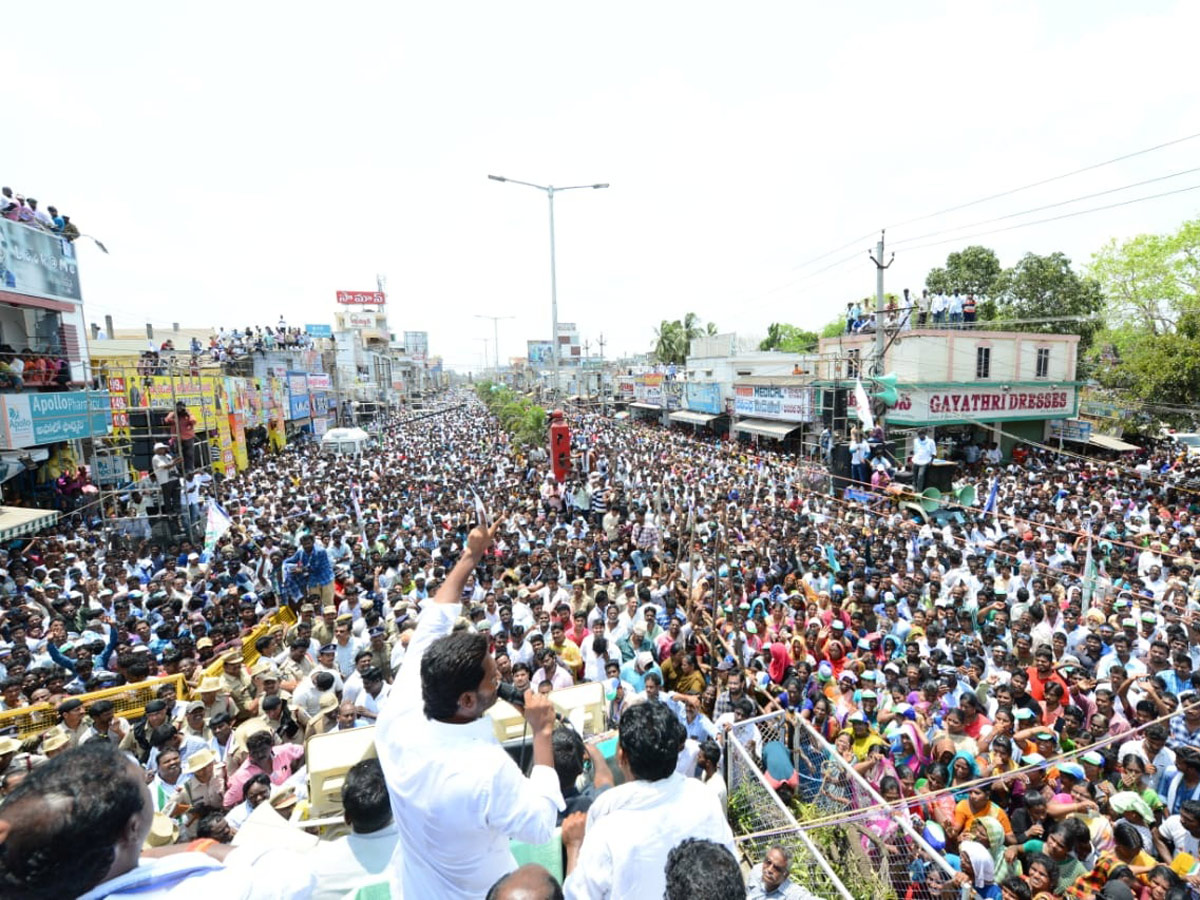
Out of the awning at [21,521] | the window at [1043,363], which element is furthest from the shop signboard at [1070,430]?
the awning at [21,521]

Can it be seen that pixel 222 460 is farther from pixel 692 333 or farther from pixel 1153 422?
pixel 692 333

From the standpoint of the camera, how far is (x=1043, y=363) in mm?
23562

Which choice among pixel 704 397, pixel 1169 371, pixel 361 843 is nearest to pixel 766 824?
pixel 361 843

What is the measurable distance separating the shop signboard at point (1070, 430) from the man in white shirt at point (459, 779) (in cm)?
2777

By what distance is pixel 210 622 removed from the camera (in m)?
7.99

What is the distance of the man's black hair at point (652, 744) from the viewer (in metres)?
2.00

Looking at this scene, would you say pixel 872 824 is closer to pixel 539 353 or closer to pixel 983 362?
pixel 983 362

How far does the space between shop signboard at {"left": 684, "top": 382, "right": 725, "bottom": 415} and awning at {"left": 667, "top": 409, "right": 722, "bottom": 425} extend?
0.61ft

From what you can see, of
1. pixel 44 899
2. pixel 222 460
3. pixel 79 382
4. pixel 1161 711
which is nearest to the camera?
pixel 44 899

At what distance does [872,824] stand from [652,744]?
292 centimetres

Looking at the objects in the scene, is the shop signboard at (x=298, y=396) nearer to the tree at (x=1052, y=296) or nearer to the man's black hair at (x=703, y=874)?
the man's black hair at (x=703, y=874)

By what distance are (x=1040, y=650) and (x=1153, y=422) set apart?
18.8m

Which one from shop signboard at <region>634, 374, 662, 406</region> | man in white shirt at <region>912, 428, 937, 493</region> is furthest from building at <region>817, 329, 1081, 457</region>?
shop signboard at <region>634, 374, 662, 406</region>

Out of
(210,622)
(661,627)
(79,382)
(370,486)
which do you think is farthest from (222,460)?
(661,627)
